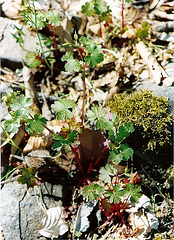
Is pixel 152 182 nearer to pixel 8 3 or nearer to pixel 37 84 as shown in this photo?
pixel 37 84

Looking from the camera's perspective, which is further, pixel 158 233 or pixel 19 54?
pixel 19 54

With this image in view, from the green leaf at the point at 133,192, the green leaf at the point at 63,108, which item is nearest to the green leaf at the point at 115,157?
the green leaf at the point at 133,192

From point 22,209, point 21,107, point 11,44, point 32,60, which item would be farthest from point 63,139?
point 11,44

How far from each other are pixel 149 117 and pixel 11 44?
1.79 m

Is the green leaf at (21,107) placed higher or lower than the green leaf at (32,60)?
lower

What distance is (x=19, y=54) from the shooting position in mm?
3178

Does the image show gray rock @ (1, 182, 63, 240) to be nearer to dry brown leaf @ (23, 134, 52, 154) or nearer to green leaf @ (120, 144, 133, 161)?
dry brown leaf @ (23, 134, 52, 154)

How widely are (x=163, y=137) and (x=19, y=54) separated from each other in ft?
5.91

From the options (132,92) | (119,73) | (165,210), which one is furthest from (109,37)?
(165,210)

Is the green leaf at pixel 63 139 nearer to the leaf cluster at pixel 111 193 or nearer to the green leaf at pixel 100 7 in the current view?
the leaf cluster at pixel 111 193

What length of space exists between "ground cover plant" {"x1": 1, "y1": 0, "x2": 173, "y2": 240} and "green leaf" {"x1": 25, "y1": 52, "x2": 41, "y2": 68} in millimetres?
10

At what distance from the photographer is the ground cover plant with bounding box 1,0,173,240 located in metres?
2.25

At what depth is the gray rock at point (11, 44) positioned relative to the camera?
3178mm

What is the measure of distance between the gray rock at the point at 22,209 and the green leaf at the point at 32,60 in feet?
3.96
